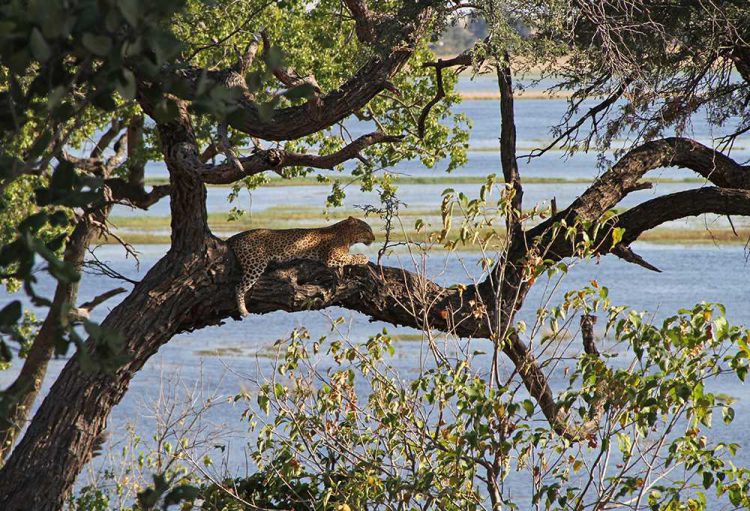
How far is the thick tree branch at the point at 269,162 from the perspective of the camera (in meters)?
6.65

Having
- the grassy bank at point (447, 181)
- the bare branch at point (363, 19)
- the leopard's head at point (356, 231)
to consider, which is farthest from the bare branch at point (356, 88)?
the grassy bank at point (447, 181)

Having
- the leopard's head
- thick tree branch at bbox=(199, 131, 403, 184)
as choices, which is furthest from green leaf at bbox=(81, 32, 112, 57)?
the leopard's head

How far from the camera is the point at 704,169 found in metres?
7.46

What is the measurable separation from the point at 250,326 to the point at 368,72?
11993mm

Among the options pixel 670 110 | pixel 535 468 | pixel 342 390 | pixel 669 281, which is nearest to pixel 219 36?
pixel 670 110

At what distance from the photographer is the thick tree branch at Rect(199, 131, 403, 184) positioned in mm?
6652

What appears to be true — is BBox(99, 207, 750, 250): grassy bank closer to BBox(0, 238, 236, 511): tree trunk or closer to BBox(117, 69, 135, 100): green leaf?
BBox(0, 238, 236, 511): tree trunk

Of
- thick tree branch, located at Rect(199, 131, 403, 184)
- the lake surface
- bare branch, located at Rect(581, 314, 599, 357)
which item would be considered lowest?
the lake surface

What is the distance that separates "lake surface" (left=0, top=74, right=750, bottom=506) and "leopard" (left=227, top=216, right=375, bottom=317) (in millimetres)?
397

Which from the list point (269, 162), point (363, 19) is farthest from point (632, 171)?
point (269, 162)

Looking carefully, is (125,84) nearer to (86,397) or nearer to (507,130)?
(86,397)

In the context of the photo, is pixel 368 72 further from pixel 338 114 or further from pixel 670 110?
pixel 670 110

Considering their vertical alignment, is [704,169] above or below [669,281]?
above

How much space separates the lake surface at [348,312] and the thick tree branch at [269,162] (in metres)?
1.03
